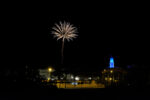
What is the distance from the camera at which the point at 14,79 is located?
1858 cm

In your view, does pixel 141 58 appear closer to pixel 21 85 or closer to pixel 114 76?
pixel 114 76

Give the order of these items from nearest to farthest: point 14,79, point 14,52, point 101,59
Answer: point 14,79 → point 14,52 → point 101,59

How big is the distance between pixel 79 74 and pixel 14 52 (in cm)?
998

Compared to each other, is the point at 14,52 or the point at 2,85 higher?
the point at 14,52

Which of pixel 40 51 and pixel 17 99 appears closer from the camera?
pixel 17 99

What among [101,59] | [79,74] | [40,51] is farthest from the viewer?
[101,59]

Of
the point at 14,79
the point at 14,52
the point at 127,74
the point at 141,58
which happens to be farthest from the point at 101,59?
the point at 14,79

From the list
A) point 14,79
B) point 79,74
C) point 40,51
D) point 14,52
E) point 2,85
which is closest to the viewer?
point 2,85

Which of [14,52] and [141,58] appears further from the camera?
[141,58]

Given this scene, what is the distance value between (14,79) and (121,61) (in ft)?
113

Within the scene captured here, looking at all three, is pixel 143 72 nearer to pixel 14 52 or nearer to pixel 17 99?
pixel 17 99

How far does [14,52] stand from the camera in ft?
96.1

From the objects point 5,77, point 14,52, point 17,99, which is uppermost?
point 14,52

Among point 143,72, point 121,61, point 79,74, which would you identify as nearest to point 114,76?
point 143,72
